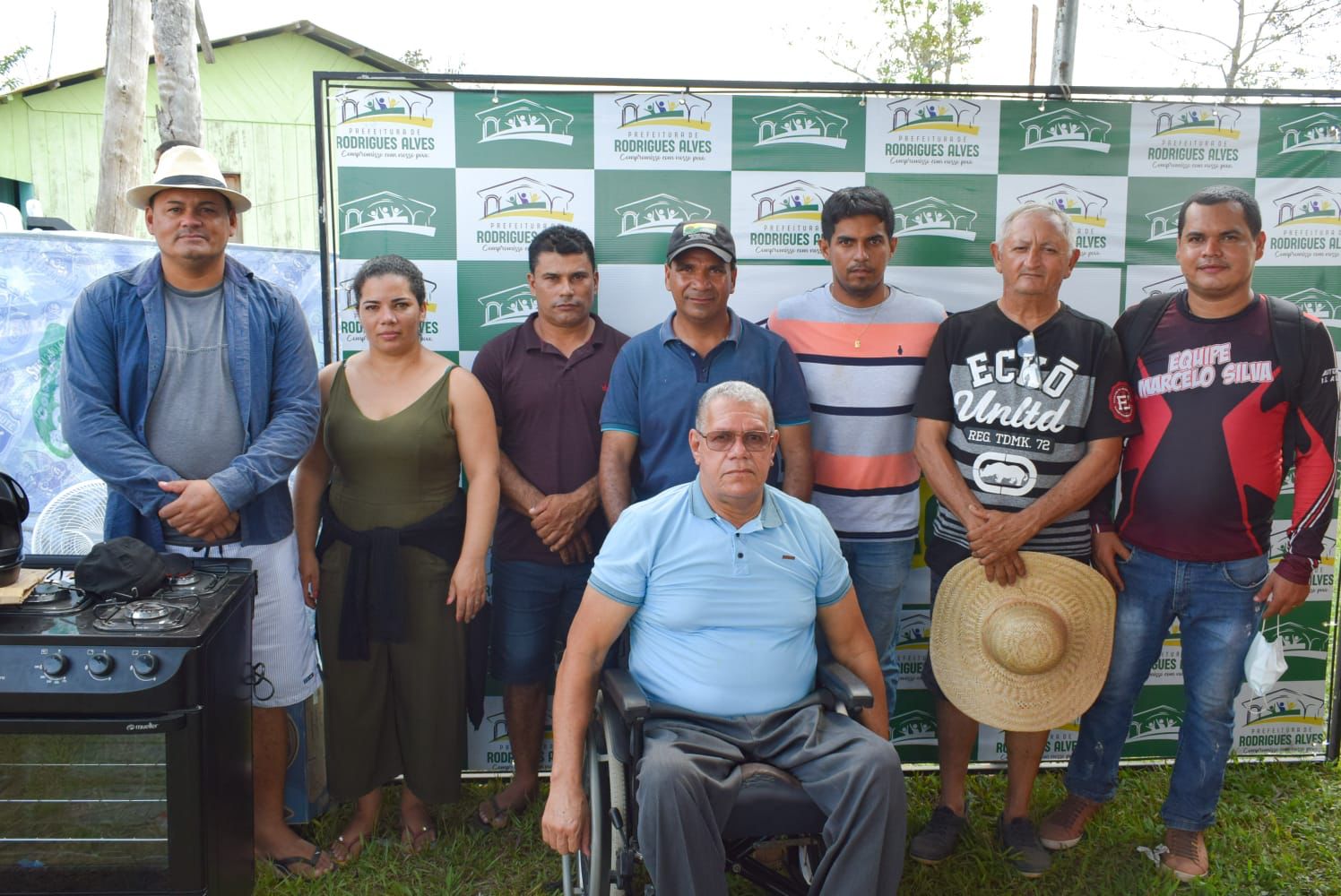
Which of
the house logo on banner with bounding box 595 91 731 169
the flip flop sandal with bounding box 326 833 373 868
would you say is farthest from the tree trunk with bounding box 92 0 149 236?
the flip flop sandal with bounding box 326 833 373 868

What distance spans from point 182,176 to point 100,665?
1426 mm

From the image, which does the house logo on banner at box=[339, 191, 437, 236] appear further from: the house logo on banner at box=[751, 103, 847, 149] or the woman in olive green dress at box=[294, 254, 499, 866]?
the house logo on banner at box=[751, 103, 847, 149]

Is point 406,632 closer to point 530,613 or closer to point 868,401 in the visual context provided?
point 530,613

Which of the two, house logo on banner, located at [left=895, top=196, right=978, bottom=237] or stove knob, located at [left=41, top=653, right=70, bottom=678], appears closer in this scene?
stove knob, located at [left=41, top=653, right=70, bottom=678]

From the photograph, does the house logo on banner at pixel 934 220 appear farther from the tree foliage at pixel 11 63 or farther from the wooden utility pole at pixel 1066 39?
the tree foliage at pixel 11 63

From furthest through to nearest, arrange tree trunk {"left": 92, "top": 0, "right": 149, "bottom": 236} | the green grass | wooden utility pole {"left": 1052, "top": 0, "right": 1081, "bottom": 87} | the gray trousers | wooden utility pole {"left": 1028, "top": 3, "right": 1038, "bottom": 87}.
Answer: wooden utility pole {"left": 1028, "top": 3, "right": 1038, "bottom": 87} < tree trunk {"left": 92, "top": 0, "right": 149, "bottom": 236} < wooden utility pole {"left": 1052, "top": 0, "right": 1081, "bottom": 87} < the green grass < the gray trousers

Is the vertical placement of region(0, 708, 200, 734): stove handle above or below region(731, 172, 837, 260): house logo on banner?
below

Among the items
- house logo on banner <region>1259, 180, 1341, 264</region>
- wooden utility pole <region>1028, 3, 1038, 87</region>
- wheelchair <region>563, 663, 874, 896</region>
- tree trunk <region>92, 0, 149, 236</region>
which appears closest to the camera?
wheelchair <region>563, 663, 874, 896</region>

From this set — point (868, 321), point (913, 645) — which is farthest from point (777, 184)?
point (913, 645)

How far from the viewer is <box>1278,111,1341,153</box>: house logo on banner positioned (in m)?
3.50

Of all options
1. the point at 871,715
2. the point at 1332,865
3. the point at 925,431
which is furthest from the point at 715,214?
the point at 1332,865

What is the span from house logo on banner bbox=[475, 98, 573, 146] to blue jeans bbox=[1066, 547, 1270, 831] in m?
2.44

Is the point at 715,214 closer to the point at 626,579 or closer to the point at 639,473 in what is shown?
the point at 639,473

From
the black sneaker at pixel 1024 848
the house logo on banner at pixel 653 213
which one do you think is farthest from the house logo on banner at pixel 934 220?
the black sneaker at pixel 1024 848
